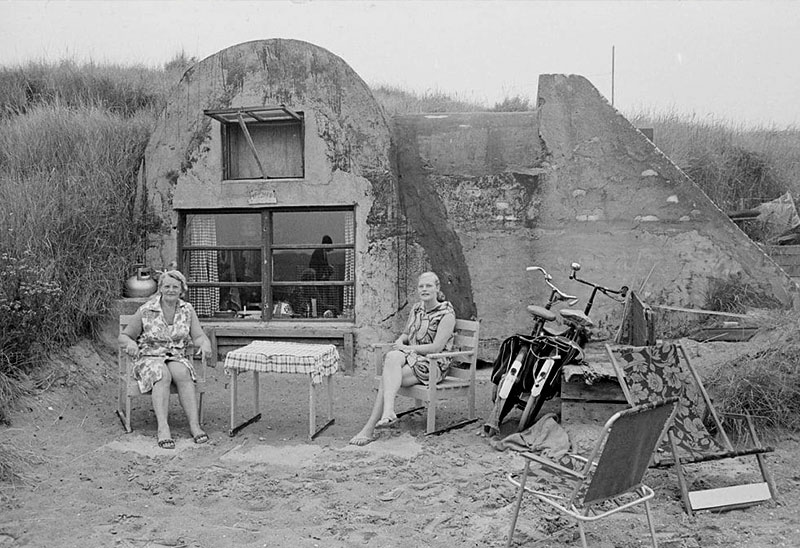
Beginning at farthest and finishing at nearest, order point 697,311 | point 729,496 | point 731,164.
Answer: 1. point 731,164
2. point 697,311
3. point 729,496

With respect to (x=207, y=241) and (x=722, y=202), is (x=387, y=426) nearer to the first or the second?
(x=207, y=241)

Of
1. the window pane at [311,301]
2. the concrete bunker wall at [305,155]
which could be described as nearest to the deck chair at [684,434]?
the concrete bunker wall at [305,155]

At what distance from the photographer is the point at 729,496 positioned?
4.57 metres

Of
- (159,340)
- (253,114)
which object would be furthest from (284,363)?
(253,114)

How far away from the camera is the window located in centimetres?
891

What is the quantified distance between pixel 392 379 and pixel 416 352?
0.34 meters

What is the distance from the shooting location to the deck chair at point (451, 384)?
6.15 metres

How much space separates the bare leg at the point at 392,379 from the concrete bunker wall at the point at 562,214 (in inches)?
101

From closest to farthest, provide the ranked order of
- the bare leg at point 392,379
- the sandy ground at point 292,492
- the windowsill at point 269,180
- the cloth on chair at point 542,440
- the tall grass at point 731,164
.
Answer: the sandy ground at point 292,492
the cloth on chair at point 542,440
the bare leg at point 392,379
the windowsill at point 269,180
the tall grass at point 731,164

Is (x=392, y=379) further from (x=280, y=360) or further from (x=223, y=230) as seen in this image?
(x=223, y=230)

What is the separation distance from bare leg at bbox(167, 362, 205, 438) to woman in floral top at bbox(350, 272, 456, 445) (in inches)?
53.8

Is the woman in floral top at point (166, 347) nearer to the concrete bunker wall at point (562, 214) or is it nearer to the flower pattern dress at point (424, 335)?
the flower pattern dress at point (424, 335)

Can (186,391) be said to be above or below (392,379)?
below

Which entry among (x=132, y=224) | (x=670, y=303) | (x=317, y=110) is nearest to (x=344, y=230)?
(x=317, y=110)
